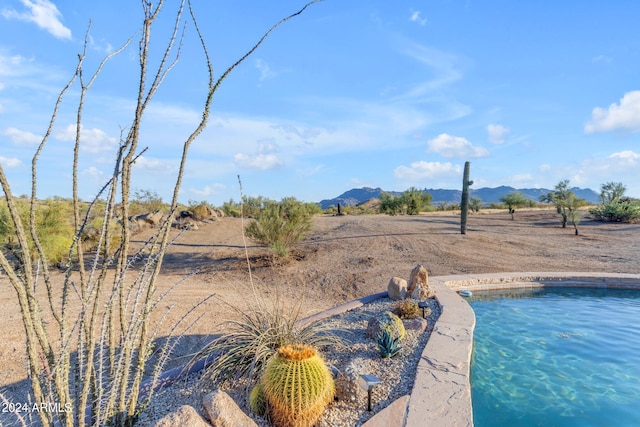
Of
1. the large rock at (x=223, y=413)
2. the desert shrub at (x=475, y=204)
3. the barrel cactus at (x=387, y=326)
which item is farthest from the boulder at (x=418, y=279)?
the desert shrub at (x=475, y=204)

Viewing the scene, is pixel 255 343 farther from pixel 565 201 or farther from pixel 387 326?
pixel 565 201

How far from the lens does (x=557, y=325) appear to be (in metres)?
6.16

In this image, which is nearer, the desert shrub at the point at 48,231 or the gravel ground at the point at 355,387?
the gravel ground at the point at 355,387

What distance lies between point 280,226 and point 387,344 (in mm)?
7284

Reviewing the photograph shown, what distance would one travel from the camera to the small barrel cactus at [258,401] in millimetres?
3082

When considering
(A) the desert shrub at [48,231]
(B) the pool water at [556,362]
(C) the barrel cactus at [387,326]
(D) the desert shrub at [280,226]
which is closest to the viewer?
(B) the pool water at [556,362]

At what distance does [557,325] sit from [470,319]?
Answer: 1.94 meters

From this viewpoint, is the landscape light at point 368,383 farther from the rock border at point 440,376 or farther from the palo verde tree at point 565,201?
the palo verde tree at point 565,201

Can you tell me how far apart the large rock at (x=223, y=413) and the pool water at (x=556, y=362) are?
Answer: 2.22 m

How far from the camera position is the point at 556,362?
481 centimetres

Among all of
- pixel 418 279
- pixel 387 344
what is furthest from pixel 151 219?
pixel 387 344

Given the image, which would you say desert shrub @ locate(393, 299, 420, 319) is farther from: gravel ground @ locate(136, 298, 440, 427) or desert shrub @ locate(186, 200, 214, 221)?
desert shrub @ locate(186, 200, 214, 221)

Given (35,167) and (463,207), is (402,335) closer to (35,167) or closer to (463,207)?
(35,167)

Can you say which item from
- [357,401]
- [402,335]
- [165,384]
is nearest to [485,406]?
[402,335]
